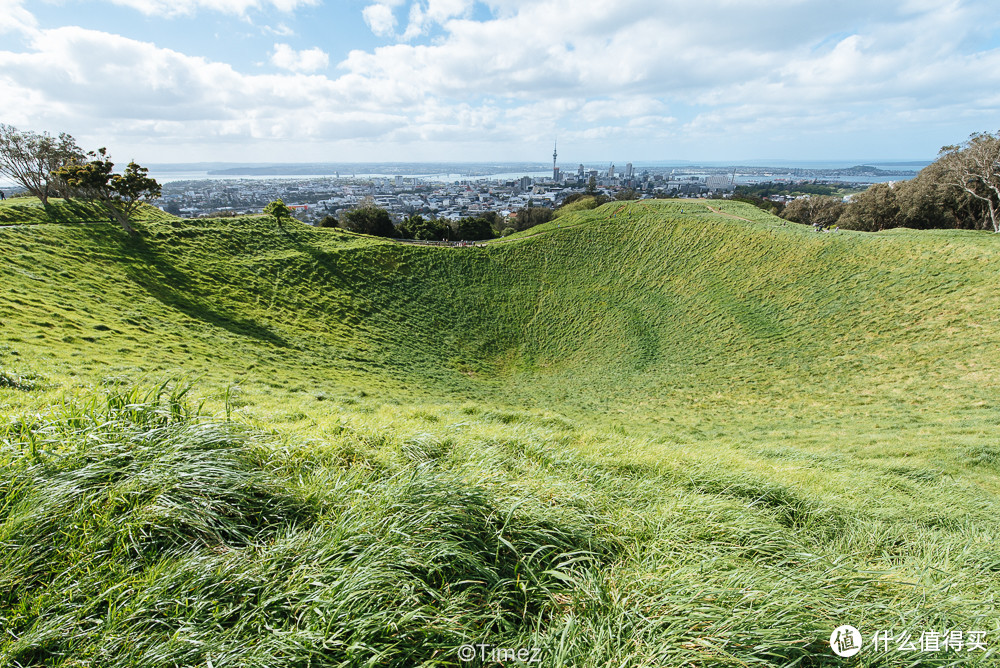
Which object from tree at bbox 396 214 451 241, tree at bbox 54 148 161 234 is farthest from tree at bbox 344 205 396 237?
tree at bbox 54 148 161 234

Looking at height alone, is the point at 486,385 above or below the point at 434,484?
below

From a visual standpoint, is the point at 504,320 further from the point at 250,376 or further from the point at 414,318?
the point at 250,376

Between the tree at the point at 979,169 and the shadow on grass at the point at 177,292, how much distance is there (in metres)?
54.4

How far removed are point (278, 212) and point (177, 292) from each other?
A: 15706mm

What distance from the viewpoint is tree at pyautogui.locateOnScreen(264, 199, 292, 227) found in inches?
1346

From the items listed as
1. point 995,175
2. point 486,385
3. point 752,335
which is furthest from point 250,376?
point 995,175

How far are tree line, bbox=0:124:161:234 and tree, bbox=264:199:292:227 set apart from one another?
8058mm

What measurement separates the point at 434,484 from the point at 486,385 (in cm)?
1824

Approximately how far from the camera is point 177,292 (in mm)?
21719

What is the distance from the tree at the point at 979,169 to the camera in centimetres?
3251

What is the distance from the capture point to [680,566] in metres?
3.40
